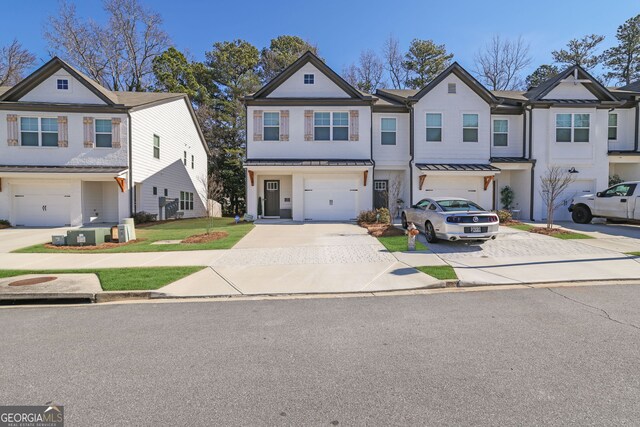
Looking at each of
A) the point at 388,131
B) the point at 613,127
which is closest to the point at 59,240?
the point at 388,131

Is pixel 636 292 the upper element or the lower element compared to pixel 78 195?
lower

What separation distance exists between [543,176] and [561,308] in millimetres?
15964

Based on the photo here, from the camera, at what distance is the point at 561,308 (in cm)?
539

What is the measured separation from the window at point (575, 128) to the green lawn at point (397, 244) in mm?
13424

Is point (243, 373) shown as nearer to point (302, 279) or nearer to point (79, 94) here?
point (302, 279)

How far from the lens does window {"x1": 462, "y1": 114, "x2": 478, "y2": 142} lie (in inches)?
736

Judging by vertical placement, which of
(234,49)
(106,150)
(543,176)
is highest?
(234,49)

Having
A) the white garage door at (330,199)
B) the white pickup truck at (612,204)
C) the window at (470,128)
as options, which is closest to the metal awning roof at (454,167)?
the window at (470,128)

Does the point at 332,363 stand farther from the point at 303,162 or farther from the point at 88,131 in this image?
the point at 88,131

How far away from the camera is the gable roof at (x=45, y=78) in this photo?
17.4m

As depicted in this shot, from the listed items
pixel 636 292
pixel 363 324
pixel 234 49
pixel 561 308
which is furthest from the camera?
pixel 234 49

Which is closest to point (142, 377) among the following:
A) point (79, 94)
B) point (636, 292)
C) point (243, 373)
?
point (243, 373)

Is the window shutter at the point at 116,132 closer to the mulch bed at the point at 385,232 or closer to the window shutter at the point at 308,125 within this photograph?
the window shutter at the point at 308,125

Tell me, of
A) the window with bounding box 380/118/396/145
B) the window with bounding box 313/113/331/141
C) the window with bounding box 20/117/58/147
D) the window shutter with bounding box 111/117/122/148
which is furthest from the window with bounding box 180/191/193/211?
the window with bounding box 380/118/396/145
